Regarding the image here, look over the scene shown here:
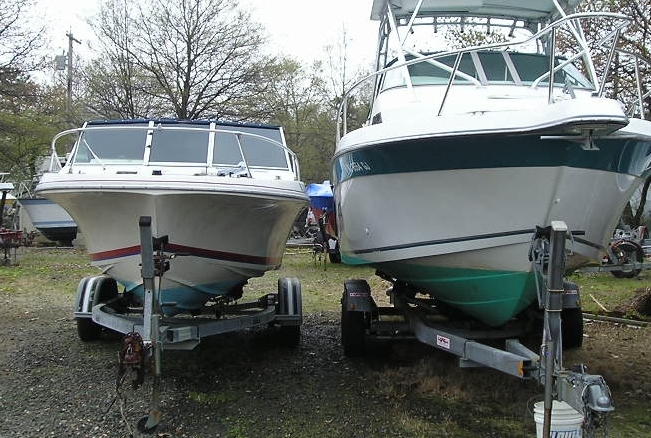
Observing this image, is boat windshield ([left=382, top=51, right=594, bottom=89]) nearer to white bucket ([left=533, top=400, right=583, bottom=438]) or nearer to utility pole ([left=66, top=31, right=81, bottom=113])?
white bucket ([left=533, top=400, right=583, bottom=438])

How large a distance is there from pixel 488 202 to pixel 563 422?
1.49m

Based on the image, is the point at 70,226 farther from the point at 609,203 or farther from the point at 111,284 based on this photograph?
the point at 609,203

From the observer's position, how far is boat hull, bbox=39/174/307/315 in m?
4.53

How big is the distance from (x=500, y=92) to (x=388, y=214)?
5.28 ft

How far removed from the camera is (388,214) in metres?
4.57

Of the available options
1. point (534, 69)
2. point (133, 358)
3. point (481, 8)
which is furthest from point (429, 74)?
point (133, 358)

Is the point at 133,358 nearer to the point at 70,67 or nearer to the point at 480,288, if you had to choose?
the point at 480,288

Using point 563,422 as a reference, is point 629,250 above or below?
below

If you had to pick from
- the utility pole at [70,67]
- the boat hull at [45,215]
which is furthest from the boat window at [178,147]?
the utility pole at [70,67]

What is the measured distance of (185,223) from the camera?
466 centimetres

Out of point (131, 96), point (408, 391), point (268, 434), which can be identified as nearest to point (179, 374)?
point (268, 434)

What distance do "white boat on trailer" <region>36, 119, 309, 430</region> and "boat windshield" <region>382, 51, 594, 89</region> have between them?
1.58m

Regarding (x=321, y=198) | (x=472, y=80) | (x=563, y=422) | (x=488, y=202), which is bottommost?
(x=563, y=422)

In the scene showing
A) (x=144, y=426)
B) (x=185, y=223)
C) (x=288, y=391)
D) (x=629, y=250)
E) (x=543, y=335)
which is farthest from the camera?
(x=629, y=250)
